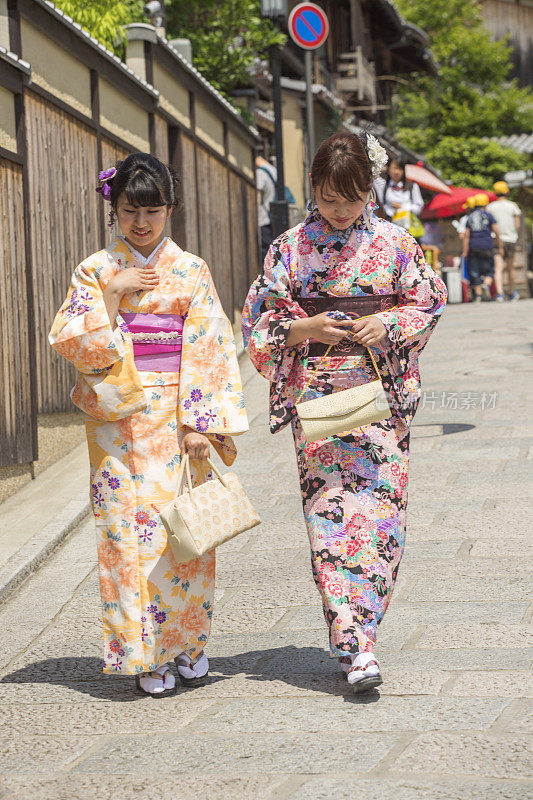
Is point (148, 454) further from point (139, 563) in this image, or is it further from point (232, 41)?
point (232, 41)

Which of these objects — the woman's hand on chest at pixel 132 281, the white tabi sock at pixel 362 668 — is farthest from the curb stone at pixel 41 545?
the white tabi sock at pixel 362 668

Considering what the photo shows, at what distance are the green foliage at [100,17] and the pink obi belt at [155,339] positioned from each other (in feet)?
27.5

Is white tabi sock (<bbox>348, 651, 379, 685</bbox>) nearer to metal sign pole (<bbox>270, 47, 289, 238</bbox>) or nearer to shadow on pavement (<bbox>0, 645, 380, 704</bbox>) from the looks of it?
shadow on pavement (<bbox>0, 645, 380, 704</bbox>)

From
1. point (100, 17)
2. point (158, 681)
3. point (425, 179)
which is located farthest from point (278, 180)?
point (158, 681)

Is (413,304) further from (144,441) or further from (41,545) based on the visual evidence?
(41,545)

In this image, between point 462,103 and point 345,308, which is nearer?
point 345,308

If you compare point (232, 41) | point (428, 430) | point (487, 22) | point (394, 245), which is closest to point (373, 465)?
point (394, 245)

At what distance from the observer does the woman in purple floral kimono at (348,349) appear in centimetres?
394

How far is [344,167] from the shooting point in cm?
391

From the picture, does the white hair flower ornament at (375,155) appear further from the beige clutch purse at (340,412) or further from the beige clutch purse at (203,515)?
the beige clutch purse at (203,515)

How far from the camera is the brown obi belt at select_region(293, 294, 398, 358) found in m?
4.02

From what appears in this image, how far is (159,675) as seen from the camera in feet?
13.4

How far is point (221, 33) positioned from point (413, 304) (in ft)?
45.3

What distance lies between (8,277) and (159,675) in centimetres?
385
